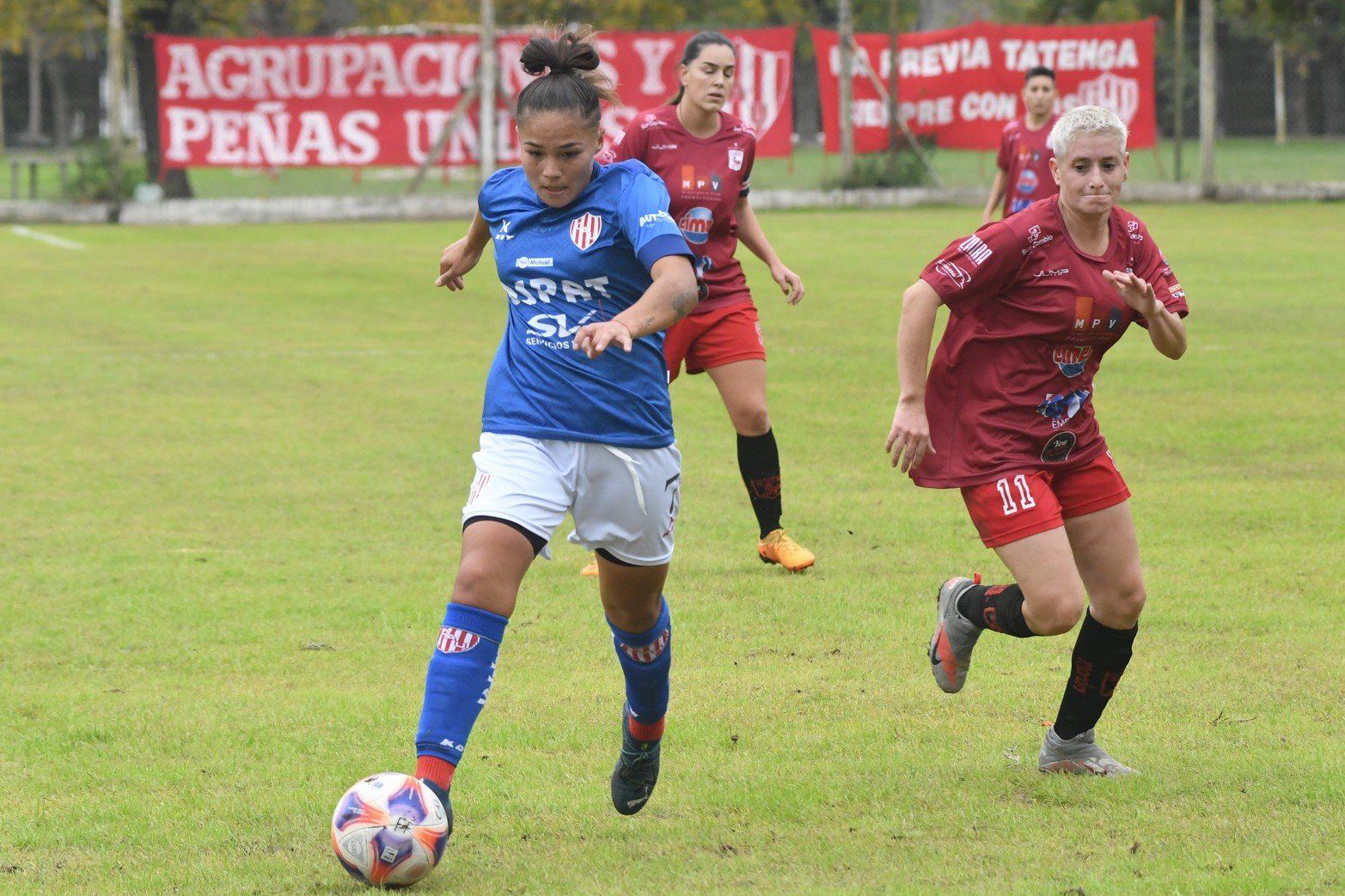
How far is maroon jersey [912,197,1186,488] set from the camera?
497 cm

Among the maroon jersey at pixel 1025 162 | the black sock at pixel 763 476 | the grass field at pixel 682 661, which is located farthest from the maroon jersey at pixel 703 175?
the maroon jersey at pixel 1025 162

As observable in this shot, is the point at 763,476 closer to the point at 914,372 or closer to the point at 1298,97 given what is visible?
the point at 914,372

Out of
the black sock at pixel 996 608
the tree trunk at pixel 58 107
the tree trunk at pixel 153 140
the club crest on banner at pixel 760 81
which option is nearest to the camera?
the black sock at pixel 996 608

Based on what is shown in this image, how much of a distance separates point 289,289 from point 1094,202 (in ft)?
50.5

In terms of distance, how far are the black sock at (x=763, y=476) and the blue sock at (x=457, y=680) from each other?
3.57 meters

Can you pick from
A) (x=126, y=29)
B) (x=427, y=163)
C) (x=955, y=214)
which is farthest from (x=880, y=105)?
(x=126, y=29)

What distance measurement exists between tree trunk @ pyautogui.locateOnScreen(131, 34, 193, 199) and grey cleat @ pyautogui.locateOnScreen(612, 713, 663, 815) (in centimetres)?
2551

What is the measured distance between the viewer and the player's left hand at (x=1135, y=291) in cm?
471

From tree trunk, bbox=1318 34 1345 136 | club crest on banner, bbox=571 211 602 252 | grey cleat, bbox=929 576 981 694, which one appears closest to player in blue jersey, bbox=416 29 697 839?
club crest on banner, bbox=571 211 602 252

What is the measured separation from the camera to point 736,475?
9867 mm

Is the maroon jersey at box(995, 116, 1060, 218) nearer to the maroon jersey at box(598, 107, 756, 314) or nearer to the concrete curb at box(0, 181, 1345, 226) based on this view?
the maroon jersey at box(598, 107, 756, 314)

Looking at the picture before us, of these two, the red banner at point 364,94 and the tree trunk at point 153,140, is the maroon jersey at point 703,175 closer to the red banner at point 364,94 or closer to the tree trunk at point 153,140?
the red banner at point 364,94

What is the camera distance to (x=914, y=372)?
494 cm

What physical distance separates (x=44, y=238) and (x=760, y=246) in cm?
2016
